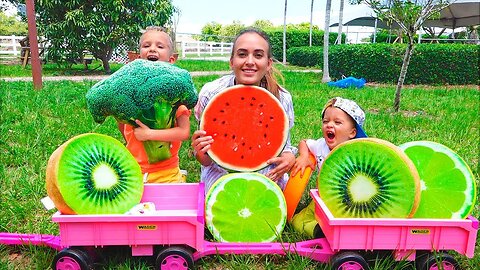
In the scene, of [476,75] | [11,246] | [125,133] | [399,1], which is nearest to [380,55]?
[476,75]

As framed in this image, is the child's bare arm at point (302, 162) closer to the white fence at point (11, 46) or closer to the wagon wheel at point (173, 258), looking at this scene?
the wagon wheel at point (173, 258)

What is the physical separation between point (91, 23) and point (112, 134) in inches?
453

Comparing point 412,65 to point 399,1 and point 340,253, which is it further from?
point 340,253

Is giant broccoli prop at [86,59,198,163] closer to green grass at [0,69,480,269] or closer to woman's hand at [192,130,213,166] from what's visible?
woman's hand at [192,130,213,166]

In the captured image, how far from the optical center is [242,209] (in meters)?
→ 2.54

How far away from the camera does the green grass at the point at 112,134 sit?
246cm

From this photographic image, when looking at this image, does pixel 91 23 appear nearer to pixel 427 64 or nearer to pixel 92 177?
pixel 427 64

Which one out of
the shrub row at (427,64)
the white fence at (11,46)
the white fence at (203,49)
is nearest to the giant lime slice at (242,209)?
the shrub row at (427,64)

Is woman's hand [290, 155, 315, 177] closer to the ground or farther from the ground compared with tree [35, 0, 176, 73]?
closer to the ground

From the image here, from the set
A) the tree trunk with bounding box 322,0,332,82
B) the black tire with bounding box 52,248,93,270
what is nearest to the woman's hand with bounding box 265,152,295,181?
the black tire with bounding box 52,248,93,270

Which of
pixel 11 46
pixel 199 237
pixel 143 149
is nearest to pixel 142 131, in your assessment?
pixel 143 149

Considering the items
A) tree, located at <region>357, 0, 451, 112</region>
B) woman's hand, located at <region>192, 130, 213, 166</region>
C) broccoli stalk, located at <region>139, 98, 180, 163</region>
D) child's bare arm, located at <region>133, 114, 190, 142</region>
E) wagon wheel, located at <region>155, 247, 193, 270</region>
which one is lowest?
wagon wheel, located at <region>155, 247, 193, 270</region>

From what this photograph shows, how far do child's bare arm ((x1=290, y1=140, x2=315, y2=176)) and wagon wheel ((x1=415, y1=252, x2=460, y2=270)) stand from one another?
92 centimetres

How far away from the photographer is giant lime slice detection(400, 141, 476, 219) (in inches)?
95.0
